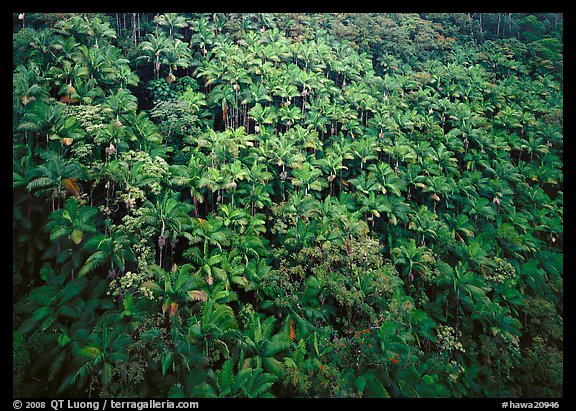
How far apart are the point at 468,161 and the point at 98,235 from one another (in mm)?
17343

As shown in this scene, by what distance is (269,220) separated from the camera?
1302cm

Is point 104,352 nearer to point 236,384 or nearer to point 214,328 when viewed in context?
point 214,328

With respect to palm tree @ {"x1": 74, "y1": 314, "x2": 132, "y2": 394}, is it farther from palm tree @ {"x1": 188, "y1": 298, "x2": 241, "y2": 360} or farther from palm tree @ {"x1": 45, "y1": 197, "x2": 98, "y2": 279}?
palm tree @ {"x1": 45, "y1": 197, "x2": 98, "y2": 279}

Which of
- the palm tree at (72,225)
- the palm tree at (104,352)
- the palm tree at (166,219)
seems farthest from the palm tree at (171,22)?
the palm tree at (104,352)

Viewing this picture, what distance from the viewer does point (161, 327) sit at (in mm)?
8703

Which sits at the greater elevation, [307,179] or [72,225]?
[307,179]

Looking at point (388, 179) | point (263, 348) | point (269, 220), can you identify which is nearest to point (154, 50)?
point (269, 220)

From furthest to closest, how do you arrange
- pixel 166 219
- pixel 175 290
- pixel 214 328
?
pixel 166 219, pixel 175 290, pixel 214 328

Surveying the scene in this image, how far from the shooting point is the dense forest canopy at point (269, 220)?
27.4ft

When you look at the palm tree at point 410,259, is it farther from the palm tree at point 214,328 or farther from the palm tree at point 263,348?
the palm tree at point 214,328

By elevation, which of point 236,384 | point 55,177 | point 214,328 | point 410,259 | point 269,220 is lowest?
point 236,384
